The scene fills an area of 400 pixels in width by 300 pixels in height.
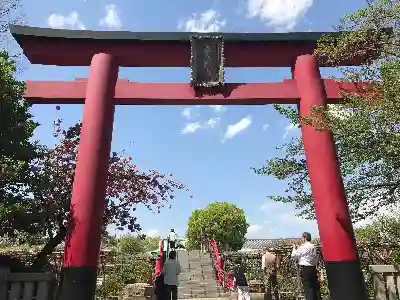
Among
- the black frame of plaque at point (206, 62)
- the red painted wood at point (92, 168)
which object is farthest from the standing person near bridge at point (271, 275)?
the black frame of plaque at point (206, 62)

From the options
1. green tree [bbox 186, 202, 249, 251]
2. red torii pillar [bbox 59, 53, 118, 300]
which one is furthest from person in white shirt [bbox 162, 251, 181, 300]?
green tree [bbox 186, 202, 249, 251]

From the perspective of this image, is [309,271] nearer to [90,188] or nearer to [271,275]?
[271,275]

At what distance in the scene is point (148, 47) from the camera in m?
8.16

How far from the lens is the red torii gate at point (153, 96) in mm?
6387

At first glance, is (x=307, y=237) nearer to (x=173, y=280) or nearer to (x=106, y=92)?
(x=173, y=280)

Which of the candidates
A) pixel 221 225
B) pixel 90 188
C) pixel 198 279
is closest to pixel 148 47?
pixel 90 188

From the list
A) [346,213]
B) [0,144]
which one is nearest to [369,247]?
[346,213]

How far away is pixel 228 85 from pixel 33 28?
4.42m

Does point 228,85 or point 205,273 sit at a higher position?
point 228,85

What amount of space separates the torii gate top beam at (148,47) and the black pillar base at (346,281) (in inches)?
170

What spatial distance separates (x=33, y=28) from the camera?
7.80m

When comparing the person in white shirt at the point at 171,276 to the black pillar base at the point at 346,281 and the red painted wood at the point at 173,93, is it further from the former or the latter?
the red painted wood at the point at 173,93

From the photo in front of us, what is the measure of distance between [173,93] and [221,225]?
1043 inches

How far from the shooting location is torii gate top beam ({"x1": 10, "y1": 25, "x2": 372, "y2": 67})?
7906 millimetres
